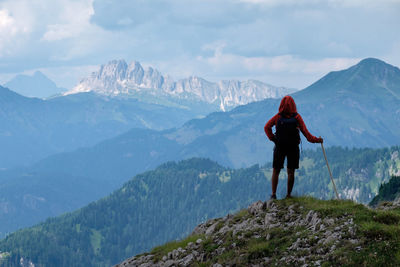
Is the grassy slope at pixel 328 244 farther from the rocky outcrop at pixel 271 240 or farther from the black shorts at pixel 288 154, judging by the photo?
the black shorts at pixel 288 154

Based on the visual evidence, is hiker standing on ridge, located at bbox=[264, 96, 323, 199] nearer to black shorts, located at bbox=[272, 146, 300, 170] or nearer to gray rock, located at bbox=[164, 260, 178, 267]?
black shorts, located at bbox=[272, 146, 300, 170]

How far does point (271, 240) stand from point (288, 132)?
5.28 meters

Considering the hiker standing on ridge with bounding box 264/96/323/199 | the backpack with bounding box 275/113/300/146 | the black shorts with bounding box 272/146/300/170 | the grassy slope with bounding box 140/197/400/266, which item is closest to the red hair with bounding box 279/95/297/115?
the hiker standing on ridge with bounding box 264/96/323/199

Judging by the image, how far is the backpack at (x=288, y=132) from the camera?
19.8 m

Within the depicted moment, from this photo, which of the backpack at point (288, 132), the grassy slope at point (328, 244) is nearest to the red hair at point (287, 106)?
the backpack at point (288, 132)

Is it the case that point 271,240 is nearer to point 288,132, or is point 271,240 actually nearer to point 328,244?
point 328,244

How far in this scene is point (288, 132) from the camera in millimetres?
19844

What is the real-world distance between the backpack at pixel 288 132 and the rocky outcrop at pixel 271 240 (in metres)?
2.90

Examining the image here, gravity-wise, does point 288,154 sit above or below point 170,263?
above

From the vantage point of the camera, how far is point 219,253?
58.9 feet

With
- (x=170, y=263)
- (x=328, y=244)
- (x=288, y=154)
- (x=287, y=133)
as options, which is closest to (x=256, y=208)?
(x=288, y=154)

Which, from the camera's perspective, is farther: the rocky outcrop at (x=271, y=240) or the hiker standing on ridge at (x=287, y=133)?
the hiker standing on ridge at (x=287, y=133)

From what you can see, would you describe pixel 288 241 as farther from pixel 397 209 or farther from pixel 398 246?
pixel 397 209

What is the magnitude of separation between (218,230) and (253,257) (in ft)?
18.1
